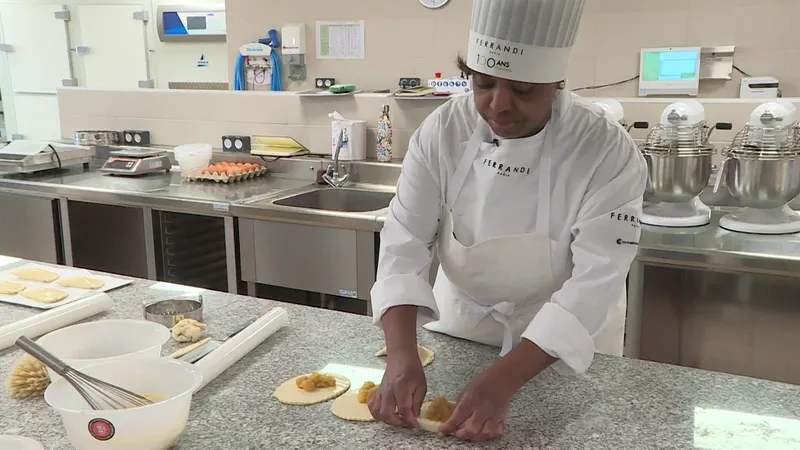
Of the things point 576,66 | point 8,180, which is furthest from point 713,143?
point 8,180

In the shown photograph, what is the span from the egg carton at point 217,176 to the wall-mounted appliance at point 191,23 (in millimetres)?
2510

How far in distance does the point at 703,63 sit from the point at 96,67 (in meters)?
4.94

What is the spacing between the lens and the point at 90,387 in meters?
1.02

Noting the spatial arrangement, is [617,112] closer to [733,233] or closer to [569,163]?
[733,233]

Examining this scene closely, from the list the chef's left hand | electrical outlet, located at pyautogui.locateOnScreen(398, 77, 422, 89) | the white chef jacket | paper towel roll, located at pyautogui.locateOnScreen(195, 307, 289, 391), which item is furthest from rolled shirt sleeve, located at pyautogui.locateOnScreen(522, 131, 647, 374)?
electrical outlet, located at pyautogui.locateOnScreen(398, 77, 422, 89)

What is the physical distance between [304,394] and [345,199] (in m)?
2.11

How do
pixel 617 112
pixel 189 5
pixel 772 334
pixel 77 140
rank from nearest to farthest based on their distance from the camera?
pixel 772 334 → pixel 617 112 → pixel 77 140 → pixel 189 5

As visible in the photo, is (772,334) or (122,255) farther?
(122,255)

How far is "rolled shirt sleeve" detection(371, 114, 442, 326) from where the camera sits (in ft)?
4.37

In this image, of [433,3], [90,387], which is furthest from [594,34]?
[90,387]

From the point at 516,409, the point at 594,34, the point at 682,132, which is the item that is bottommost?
the point at 516,409

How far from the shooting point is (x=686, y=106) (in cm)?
241

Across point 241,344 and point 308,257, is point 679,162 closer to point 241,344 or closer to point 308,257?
point 308,257

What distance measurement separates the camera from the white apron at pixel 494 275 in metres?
1.36
